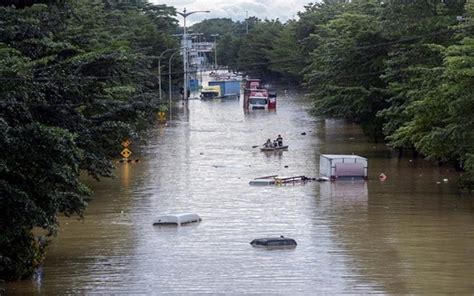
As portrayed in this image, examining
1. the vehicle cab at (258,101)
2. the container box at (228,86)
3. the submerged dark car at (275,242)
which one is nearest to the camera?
the submerged dark car at (275,242)

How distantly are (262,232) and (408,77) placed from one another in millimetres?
21141

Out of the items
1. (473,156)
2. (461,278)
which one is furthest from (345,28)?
(461,278)

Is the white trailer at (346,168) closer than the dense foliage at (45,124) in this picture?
No

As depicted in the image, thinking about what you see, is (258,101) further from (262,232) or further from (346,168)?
(262,232)

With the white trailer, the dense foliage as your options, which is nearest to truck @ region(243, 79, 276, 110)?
the white trailer

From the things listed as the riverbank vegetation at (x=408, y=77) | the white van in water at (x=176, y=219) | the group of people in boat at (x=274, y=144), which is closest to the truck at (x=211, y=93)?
the riverbank vegetation at (x=408, y=77)

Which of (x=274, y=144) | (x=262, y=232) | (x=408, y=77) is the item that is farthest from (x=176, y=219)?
(x=274, y=144)

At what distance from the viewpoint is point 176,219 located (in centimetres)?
4153

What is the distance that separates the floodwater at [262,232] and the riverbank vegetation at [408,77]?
2337 mm

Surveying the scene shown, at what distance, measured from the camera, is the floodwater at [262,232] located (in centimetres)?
3136

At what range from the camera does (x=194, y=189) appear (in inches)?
2023

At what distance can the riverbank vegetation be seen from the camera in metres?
43.3

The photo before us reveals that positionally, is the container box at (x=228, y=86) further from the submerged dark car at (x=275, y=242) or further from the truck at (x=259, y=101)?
the submerged dark car at (x=275, y=242)

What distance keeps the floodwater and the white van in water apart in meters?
0.59
